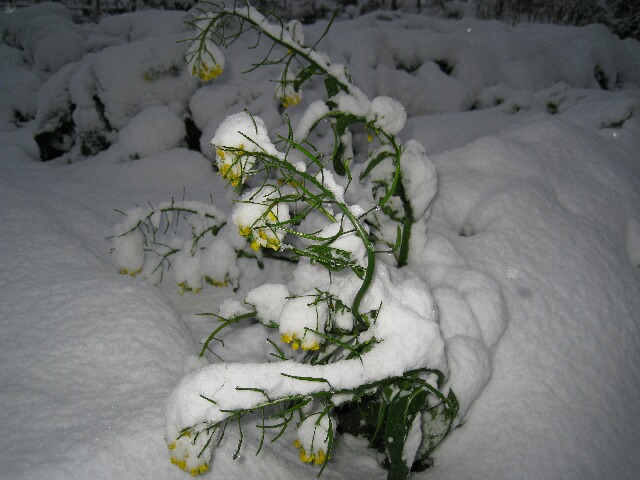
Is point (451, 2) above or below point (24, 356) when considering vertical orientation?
above

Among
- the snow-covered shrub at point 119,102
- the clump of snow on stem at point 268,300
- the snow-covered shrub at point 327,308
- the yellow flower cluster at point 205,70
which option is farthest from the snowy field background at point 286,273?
the yellow flower cluster at point 205,70

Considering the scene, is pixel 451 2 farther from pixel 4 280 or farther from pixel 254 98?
pixel 4 280

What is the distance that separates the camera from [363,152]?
8.69 ft

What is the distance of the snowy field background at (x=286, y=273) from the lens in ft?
2.70

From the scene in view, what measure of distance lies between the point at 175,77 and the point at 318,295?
258 centimetres

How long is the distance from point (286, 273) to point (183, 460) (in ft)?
3.02

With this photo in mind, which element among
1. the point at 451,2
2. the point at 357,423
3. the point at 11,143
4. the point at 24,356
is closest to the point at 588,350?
the point at 357,423

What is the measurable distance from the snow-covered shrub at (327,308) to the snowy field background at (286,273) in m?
0.12

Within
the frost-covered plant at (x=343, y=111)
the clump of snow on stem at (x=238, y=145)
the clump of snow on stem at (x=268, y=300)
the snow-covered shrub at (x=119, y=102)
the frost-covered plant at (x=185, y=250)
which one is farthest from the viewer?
the snow-covered shrub at (x=119, y=102)

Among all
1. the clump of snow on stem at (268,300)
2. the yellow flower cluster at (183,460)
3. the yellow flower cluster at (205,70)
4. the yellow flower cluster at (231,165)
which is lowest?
the yellow flower cluster at (183,460)

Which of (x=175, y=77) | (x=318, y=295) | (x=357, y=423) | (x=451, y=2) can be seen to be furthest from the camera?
(x=451, y=2)

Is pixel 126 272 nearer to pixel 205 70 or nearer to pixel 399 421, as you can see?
pixel 205 70

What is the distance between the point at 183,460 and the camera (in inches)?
27.9

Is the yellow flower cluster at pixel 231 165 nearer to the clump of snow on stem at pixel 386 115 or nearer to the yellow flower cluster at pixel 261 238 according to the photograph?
the yellow flower cluster at pixel 261 238
